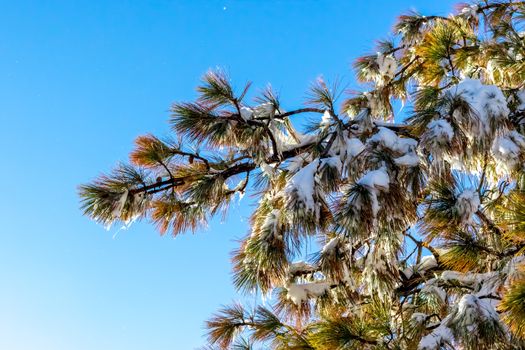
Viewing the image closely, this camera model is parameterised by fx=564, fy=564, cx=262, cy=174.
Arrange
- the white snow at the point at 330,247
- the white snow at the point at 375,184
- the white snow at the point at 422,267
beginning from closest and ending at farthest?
the white snow at the point at 375,184 < the white snow at the point at 330,247 < the white snow at the point at 422,267

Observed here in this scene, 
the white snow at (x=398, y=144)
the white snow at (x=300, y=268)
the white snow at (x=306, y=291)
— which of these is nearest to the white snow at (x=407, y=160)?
the white snow at (x=398, y=144)

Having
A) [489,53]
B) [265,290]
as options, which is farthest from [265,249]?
[489,53]

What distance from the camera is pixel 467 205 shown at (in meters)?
2.49

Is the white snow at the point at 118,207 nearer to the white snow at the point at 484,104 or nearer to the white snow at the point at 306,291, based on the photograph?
the white snow at the point at 306,291

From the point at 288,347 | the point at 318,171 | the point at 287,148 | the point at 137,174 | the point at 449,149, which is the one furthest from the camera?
the point at 287,148

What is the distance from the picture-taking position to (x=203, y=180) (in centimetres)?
319

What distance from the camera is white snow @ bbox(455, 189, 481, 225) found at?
97.8 inches

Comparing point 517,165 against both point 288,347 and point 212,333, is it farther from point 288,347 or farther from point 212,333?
point 212,333

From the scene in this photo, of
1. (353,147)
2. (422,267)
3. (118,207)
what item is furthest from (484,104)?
(118,207)

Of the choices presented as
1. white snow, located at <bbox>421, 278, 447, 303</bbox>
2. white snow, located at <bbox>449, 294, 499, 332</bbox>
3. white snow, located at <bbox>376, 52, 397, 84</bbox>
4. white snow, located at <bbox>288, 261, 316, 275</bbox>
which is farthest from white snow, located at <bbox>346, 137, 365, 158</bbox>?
white snow, located at <bbox>376, 52, 397, 84</bbox>

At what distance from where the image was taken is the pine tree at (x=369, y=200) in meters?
2.33

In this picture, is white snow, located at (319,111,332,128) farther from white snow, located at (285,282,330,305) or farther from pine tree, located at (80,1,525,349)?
white snow, located at (285,282,330,305)

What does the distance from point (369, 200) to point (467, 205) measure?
550 mm

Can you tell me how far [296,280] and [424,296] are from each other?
2.71ft
